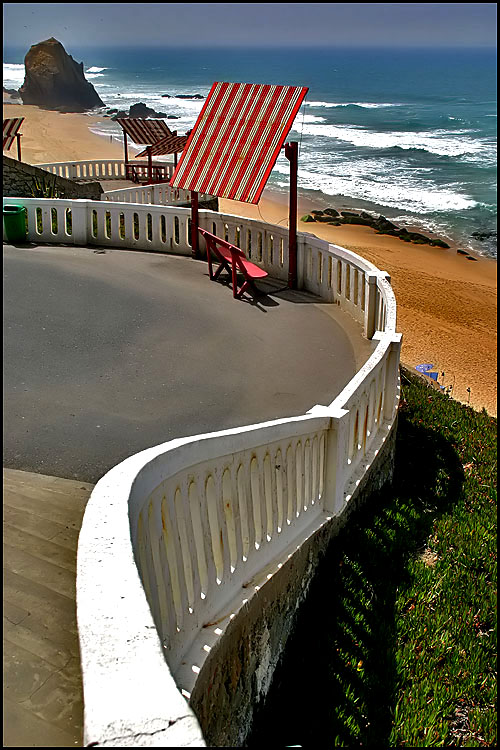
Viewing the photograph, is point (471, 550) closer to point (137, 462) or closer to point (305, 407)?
point (305, 407)

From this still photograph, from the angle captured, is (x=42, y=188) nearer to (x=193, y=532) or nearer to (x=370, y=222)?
(x=193, y=532)

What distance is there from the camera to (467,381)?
2070 cm

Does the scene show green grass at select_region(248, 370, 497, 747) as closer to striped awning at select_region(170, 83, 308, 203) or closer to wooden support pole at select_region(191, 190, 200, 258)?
striped awning at select_region(170, 83, 308, 203)

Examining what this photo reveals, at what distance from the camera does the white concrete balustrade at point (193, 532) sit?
1957 mm

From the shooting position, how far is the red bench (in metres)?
11.0

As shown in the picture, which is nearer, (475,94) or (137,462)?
(137,462)

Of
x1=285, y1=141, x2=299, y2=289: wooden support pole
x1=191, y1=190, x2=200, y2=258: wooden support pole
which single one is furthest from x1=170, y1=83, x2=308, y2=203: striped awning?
x1=191, y1=190, x2=200, y2=258: wooden support pole

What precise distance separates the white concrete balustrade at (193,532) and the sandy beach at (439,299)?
456 inches

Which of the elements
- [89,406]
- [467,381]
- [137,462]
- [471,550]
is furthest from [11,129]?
[137,462]

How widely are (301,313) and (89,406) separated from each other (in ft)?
13.1

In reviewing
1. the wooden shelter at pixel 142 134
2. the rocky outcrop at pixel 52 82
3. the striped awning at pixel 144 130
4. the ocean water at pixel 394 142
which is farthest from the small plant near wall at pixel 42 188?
the rocky outcrop at pixel 52 82

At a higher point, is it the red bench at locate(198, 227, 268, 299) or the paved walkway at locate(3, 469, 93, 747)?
the red bench at locate(198, 227, 268, 299)

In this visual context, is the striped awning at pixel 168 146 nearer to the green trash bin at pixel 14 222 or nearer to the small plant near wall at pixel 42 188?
the small plant near wall at pixel 42 188

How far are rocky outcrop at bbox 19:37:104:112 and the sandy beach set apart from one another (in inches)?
2288
